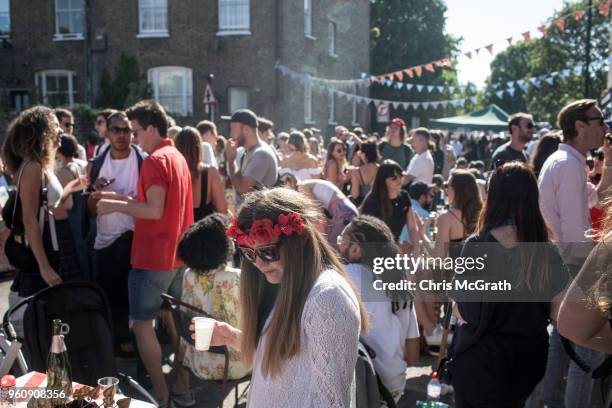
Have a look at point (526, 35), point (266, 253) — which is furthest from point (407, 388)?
point (526, 35)

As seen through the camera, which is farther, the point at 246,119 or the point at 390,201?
the point at 246,119

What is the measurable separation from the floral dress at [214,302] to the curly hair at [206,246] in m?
0.06

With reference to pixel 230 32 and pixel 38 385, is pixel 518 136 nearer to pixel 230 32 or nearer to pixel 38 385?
pixel 38 385

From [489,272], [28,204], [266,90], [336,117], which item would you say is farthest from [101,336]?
[336,117]

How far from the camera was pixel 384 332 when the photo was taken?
140 inches

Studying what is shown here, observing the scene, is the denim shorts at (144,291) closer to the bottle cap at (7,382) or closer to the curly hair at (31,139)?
the curly hair at (31,139)

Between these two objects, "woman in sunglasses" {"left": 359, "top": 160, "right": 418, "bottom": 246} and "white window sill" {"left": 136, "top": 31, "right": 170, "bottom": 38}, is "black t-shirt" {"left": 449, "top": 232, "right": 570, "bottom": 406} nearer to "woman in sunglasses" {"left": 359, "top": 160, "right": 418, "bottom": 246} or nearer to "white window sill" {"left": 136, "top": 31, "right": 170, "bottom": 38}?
"woman in sunglasses" {"left": 359, "top": 160, "right": 418, "bottom": 246}

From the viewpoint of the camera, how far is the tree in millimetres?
35906

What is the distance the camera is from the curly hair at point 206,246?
13.1 feet

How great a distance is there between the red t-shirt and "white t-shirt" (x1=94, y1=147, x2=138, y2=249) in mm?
498

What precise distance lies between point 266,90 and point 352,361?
19.3m

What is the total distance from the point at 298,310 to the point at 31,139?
2775 mm

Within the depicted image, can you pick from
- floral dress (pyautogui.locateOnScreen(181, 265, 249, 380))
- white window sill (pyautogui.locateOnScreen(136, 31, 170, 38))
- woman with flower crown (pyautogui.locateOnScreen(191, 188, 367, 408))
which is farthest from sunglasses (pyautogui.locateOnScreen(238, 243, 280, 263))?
white window sill (pyautogui.locateOnScreen(136, 31, 170, 38))

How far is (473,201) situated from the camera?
5012 millimetres
